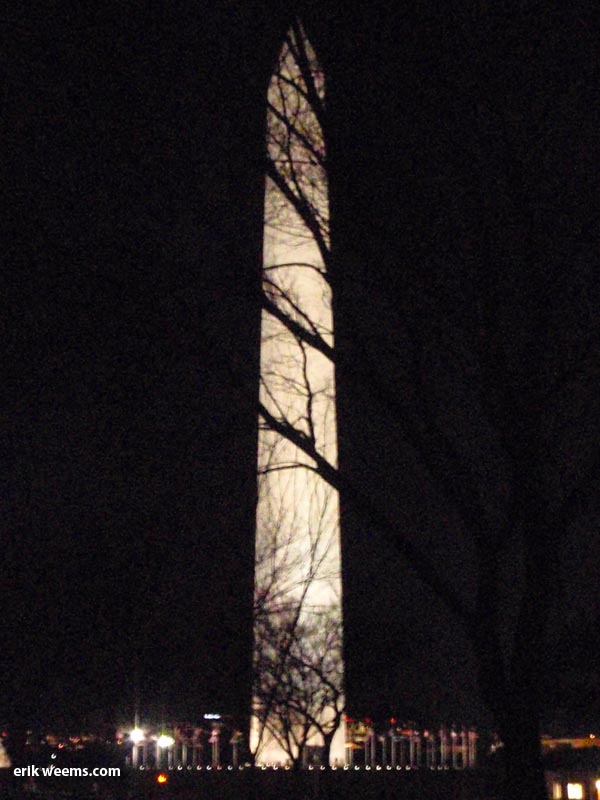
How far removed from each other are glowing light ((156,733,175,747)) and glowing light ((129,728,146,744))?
0.49 m

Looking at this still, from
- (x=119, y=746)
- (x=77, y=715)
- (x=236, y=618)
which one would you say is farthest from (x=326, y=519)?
(x=77, y=715)

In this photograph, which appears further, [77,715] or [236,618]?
[77,715]

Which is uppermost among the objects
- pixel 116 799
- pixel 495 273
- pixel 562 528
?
pixel 495 273

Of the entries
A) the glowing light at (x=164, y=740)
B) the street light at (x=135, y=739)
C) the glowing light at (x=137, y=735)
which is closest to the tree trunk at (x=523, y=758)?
the street light at (x=135, y=739)

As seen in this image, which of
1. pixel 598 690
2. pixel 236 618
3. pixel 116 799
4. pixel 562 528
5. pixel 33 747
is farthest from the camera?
pixel 33 747

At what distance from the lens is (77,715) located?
33.6m

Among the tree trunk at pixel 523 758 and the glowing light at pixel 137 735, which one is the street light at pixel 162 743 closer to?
the glowing light at pixel 137 735

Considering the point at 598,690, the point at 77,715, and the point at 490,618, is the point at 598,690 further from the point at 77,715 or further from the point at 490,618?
the point at 77,715

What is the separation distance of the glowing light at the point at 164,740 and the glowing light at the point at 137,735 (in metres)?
0.49

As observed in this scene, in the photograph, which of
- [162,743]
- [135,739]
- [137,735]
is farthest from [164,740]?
[135,739]

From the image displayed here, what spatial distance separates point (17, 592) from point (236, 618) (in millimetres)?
7093

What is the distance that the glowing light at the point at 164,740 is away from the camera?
3394cm

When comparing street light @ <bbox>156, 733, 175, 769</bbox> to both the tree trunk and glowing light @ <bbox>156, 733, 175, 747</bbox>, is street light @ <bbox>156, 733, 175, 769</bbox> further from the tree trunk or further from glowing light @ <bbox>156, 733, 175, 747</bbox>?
the tree trunk

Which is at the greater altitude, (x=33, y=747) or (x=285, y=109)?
(x=285, y=109)
